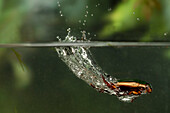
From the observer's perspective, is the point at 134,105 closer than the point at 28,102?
Yes

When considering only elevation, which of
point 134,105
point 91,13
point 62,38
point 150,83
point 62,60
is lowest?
point 134,105

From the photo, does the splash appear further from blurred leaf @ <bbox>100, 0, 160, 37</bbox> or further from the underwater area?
blurred leaf @ <bbox>100, 0, 160, 37</bbox>

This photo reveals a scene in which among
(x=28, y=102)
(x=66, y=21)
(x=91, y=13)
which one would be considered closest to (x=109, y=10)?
(x=91, y=13)

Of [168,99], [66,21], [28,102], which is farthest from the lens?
[28,102]

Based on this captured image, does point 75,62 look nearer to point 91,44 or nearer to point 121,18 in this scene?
point 91,44

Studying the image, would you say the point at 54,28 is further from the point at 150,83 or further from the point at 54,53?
the point at 150,83

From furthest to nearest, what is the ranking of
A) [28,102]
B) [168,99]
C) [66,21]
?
[28,102] < [66,21] < [168,99]

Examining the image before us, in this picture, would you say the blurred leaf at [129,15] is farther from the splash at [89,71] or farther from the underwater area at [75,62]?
the splash at [89,71]

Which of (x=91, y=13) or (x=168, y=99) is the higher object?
(x=91, y=13)
